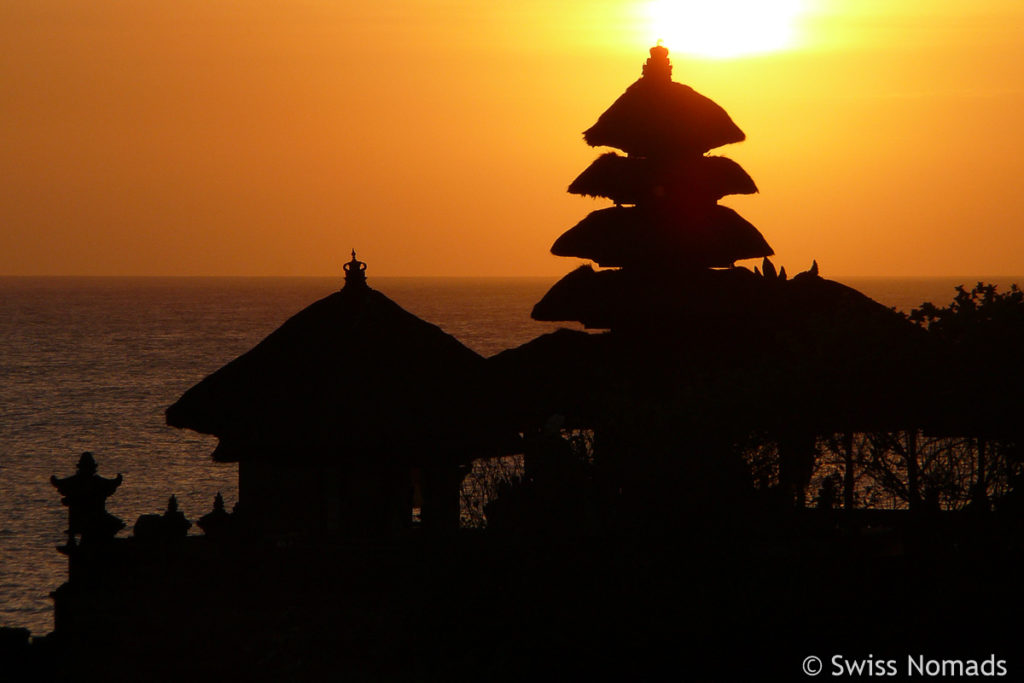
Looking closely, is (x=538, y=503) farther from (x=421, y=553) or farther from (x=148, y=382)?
(x=148, y=382)

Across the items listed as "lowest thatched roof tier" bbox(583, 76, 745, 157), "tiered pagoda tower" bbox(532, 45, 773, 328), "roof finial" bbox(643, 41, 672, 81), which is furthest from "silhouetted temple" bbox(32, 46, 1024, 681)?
"roof finial" bbox(643, 41, 672, 81)

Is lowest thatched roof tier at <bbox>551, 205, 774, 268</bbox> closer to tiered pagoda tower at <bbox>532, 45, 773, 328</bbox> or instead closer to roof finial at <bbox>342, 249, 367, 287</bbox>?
tiered pagoda tower at <bbox>532, 45, 773, 328</bbox>

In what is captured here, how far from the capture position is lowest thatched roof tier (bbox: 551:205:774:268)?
27.1 meters

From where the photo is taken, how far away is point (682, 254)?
27.1m

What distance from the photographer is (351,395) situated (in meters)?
20.3

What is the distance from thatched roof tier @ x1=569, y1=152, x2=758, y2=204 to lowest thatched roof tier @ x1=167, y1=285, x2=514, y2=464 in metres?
7.10

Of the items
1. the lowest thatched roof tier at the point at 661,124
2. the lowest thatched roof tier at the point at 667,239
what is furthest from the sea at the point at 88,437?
the lowest thatched roof tier at the point at 661,124

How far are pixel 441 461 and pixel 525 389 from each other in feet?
17.4

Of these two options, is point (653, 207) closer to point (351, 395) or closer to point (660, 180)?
point (660, 180)

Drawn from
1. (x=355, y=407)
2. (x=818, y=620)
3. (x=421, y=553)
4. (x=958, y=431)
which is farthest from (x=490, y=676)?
(x=958, y=431)

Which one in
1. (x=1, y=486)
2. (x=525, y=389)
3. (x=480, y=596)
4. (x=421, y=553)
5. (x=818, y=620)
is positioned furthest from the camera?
(x=1, y=486)

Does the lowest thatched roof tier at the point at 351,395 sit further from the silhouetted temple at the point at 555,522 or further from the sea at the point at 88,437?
the sea at the point at 88,437

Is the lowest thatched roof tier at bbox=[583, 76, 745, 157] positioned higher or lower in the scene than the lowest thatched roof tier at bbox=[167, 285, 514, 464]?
higher

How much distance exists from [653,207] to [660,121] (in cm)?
168
